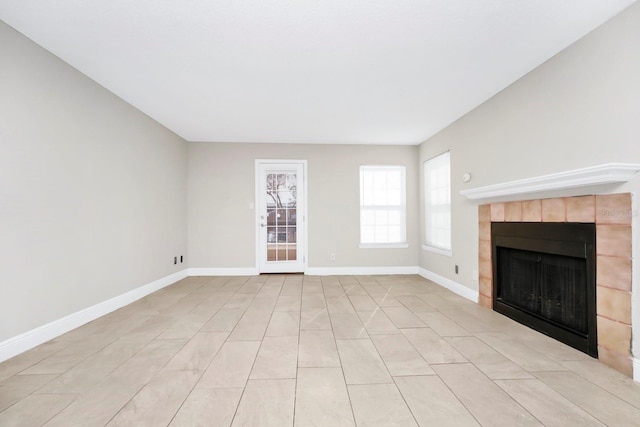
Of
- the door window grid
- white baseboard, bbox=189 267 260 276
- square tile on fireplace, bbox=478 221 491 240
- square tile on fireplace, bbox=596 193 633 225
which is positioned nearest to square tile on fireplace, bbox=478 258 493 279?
square tile on fireplace, bbox=478 221 491 240

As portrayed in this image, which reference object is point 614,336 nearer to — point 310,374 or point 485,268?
point 485,268

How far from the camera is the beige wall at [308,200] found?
5.11 meters

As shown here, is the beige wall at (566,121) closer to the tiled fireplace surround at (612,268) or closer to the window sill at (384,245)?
the tiled fireplace surround at (612,268)

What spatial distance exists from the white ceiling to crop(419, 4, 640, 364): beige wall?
0.44 ft

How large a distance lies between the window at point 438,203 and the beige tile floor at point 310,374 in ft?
5.06

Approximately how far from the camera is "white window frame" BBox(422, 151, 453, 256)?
169 inches

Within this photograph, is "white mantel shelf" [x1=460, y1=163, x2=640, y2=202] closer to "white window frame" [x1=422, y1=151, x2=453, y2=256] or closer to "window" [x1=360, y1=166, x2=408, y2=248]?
"white window frame" [x1=422, y1=151, x2=453, y2=256]

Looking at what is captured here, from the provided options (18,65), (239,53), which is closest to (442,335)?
(239,53)

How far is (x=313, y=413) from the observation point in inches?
59.0

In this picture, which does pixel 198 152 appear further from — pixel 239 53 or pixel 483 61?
pixel 483 61

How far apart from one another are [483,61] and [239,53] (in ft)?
6.93

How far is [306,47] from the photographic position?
89.9 inches

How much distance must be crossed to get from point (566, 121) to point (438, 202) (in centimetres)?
233

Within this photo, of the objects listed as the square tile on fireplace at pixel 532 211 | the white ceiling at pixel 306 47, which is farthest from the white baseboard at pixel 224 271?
the square tile on fireplace at pixel 532 211
